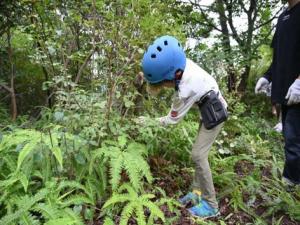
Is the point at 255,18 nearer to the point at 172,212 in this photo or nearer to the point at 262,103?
the point at 262,103

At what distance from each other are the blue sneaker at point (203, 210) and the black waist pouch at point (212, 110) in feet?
2.34

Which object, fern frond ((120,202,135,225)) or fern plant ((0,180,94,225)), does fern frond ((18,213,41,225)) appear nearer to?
fern plant ((0,180,94,225))

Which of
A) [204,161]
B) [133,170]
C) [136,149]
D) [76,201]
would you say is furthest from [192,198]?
[76,201]

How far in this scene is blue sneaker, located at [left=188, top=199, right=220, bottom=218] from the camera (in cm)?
369

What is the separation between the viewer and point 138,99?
14.7 ft

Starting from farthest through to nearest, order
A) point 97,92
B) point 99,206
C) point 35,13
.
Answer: point 35,13
point 97,92
point 99,206

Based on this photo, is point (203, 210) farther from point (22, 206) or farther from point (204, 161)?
point (22, 206)

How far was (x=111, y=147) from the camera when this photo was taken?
3504 millimetres

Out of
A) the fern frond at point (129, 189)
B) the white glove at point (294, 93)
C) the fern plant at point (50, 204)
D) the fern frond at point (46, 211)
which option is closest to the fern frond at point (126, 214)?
the fern frond at point (129, 189)

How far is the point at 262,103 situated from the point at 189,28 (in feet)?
7.03

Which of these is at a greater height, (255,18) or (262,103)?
(255,18)

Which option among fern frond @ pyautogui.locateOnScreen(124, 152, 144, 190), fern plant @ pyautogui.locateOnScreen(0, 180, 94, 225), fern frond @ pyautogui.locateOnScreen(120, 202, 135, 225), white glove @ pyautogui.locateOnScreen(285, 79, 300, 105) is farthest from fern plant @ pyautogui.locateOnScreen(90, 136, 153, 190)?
white glove @ pyautogui.locateOnScreen(285, 79, 300, 105)

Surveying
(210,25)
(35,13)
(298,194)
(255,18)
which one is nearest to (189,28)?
(210,25)

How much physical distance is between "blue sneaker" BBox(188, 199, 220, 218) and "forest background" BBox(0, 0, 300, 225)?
2.8 inches
